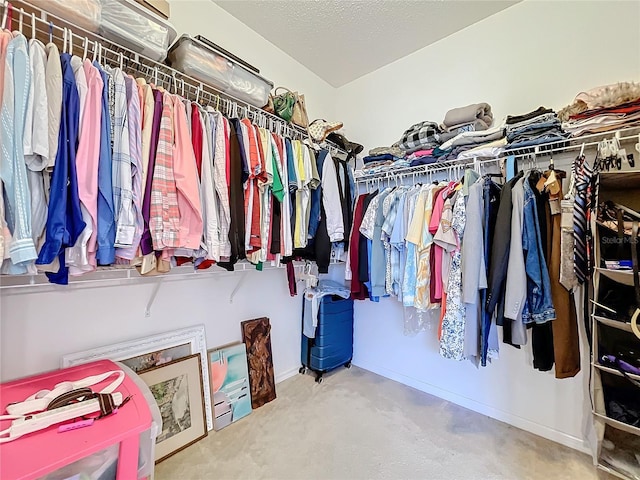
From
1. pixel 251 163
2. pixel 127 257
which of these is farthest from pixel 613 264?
pixel 127 257

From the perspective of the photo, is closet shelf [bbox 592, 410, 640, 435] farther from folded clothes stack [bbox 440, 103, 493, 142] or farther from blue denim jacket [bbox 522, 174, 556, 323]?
folded clothes stack [bbox 440, 103, 493, 142]

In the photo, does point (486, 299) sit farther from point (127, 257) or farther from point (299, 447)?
point (127, 257)

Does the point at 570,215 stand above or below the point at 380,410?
above

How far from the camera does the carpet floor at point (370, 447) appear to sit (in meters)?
1.48

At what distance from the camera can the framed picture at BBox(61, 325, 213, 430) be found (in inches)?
56.8

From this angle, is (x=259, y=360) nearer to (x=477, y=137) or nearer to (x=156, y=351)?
(x=156, y=351)

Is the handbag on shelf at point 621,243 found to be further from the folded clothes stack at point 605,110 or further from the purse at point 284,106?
the purse at point 284,106

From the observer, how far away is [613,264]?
4.27 feet

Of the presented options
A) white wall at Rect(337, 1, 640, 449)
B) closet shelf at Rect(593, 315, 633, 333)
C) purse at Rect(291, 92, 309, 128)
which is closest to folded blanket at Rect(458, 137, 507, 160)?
white wall at Rect(337, 1, 640, 449)

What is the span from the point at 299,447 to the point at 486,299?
1355 mm

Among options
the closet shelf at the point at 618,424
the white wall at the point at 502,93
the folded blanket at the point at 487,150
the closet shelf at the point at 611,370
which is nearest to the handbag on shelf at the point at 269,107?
the white wall at the point at 502,93

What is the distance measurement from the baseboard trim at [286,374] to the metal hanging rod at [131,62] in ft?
6.35

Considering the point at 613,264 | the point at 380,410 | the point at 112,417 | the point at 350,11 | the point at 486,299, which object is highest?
the point at 350,11

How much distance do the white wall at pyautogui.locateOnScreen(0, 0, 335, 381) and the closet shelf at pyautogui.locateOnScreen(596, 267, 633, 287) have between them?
6.57ft
